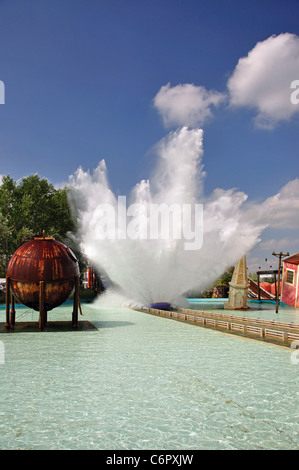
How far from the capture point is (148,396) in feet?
40.7

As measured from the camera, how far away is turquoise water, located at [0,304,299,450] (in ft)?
31.1

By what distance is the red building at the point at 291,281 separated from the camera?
6359 centimetres

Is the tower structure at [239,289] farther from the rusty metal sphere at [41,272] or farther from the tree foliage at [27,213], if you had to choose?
the rusty metal sphere at [41,272]

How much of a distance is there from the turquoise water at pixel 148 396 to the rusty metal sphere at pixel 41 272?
414 centimetres

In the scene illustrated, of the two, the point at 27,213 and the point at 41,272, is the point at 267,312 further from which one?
the point at 27,213

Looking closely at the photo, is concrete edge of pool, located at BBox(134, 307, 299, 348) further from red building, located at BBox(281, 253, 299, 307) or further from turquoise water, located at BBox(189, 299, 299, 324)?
red building, located at BBox(281, 253, 299, 307)

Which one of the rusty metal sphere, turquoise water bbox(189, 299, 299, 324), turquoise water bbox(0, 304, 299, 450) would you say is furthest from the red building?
the rusty metal sphere

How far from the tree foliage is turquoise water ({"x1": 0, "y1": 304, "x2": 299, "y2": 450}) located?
1828 inches

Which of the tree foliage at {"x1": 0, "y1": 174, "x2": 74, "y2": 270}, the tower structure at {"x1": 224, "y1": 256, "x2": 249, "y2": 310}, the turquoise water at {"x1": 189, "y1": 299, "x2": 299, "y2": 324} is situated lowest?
the turquoise water at {"x1": 189, "y1": 299, "x2": 299, "y2": 324}

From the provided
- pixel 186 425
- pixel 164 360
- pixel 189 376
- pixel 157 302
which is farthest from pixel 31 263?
pixel 157 302

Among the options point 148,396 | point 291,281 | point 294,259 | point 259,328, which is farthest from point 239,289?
point 148,396

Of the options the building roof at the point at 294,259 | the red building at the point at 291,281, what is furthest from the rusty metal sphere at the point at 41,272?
the red building at the point at 291,281

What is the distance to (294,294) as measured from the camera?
6450 centimetres
